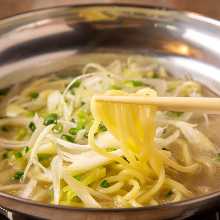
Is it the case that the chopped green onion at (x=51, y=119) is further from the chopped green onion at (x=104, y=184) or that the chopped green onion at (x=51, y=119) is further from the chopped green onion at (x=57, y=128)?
the chopped green onion at (x=104, y=184)

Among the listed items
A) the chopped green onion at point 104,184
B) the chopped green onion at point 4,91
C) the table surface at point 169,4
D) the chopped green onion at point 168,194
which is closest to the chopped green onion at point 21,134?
the chopped green onion at point 4,91

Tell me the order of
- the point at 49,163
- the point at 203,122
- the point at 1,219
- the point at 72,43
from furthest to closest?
the point at 72,43, the point at 203,122, the point at 49,163, the point at 1,219

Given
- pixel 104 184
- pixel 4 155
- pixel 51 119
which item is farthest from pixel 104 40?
pixel 104 184

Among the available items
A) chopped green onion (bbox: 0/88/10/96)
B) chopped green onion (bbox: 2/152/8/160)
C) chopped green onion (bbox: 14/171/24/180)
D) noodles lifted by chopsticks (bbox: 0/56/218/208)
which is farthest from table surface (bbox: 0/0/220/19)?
chopped green onion (bbox: 14/171/24/180)

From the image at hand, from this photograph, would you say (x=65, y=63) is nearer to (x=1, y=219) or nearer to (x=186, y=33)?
(x=186, y=33)

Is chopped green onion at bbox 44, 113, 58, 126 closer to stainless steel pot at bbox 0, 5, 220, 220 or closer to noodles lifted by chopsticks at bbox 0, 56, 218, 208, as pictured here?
noodles lifted by chopsticks at bbox 0, 56, 218, 208

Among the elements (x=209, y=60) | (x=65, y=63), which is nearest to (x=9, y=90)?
(x=65, y=63)

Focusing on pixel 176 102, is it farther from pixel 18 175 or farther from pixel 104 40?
pixel 104 40
